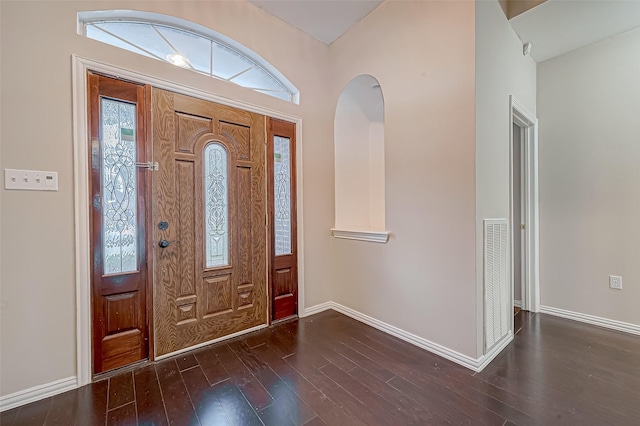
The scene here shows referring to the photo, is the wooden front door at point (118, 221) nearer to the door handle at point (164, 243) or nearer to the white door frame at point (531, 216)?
the door handle at point (164, 243)

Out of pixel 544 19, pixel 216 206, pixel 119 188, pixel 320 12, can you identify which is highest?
pixel 320 12

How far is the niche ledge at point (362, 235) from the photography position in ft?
7.77

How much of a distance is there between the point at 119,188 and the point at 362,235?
200cm

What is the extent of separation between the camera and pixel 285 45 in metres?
2.59

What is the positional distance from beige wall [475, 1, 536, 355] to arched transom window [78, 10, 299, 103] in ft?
5.45

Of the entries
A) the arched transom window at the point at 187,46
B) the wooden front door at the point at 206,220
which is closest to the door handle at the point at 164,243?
the wooden front door at the point at 206,220

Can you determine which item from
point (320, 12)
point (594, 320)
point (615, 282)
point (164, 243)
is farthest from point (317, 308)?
point (320, 12)

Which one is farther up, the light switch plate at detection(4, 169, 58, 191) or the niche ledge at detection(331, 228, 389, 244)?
the light switch plate at detection(4, 169, 58, 191)

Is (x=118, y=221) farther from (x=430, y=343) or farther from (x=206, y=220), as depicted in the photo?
(x=430, y=343)

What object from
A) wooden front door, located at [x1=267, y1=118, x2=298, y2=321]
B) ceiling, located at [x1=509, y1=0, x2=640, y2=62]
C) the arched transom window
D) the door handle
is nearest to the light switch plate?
the door handle

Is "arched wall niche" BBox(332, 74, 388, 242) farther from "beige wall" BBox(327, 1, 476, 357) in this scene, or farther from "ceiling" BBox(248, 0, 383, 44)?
"ceiling" BBox(248, 0, 383, 44)

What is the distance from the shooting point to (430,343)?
203cm

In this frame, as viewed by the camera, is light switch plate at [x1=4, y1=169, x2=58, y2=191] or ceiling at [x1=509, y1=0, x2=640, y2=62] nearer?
light switch plate at [x1=4, y1=169, x2=58, y2=191]

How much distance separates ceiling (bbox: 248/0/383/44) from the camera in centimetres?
234
